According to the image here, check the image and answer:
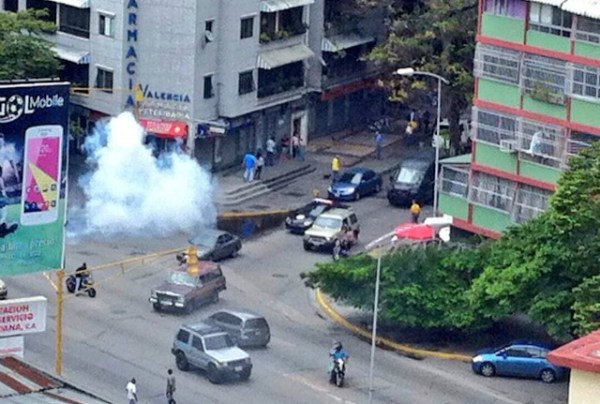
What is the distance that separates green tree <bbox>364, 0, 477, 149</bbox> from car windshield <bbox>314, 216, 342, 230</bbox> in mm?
11333

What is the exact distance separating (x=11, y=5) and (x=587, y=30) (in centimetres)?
3152

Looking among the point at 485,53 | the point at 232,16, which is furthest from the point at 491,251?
the point at 232,16

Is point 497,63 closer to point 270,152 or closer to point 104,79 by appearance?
point 270,152

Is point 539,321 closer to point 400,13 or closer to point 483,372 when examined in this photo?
point 483,372

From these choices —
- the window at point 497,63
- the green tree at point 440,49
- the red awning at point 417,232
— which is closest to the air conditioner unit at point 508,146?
the window at point 497,63

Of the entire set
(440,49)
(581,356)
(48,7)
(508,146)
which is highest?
(581,356)

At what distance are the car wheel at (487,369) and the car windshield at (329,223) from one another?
559 inches

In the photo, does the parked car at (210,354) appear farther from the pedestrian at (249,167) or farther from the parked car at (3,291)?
the pedestrian at (249,167)

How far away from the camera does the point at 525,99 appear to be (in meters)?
78.2

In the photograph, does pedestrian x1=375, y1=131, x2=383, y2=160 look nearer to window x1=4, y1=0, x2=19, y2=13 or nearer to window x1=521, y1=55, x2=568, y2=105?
window x1=4, y1=0, x2=19, y2=13

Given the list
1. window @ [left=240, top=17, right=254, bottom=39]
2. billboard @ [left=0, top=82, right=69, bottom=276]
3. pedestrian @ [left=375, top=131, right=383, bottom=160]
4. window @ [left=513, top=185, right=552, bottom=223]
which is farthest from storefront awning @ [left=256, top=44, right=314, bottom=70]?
billboard @ [left=0, top=82, right=69, bottom=276]

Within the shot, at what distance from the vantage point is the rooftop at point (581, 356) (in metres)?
49.3

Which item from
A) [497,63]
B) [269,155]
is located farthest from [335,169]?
[497,63]

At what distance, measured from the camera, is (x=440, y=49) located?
95375 mm
